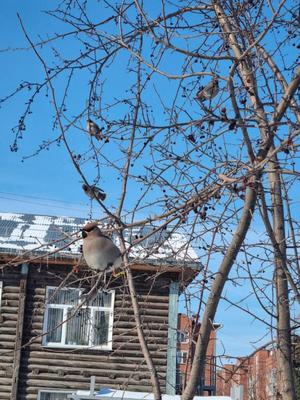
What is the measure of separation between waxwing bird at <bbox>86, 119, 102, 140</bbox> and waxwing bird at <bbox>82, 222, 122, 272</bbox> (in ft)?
→ 1.97

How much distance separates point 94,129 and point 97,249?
29.7 inches

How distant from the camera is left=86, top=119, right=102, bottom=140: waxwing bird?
357 cm

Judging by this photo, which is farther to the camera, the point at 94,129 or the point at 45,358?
the point at 45,358

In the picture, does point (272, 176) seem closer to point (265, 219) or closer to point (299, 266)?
point (265, 219)

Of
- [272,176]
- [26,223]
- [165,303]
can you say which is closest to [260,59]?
[272,176]

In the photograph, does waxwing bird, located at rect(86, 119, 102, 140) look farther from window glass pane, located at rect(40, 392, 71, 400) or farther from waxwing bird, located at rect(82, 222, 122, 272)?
window glass pane, located at rect(40, 392, 71, 400)

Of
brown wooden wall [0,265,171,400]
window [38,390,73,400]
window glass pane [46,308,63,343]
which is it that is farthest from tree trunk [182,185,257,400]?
window [38,390,73,400]

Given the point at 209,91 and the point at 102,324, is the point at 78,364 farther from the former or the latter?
the point at 209,91

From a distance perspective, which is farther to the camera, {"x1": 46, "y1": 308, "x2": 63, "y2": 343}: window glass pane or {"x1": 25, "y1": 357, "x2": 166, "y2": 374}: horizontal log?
{"x1": 46, "y1": 308, "x2": 63, "y2": 343}: window glass pane

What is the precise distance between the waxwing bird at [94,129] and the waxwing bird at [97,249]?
0.60 metres

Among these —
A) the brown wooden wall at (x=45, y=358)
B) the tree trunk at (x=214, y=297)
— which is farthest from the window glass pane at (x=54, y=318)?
the tree trunk at (x=214, y=297)

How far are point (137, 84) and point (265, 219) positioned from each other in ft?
3.52

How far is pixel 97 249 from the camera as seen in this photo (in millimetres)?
3143

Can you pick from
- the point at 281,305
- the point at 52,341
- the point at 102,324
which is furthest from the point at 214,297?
the point at 52,341
